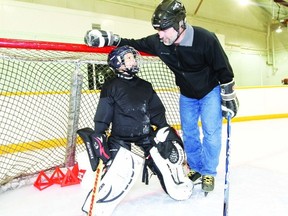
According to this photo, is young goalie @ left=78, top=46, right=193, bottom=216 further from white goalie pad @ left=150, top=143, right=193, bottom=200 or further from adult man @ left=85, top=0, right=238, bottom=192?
adult man @ left=85, top=0, right=238, bottom=192

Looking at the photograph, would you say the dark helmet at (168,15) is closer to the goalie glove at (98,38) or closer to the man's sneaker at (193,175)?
the goalie glove at (98,38)

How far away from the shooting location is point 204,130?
1.90 m

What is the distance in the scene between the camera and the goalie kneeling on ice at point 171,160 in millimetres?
1610

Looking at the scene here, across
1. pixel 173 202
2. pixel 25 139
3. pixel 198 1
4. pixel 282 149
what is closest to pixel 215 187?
pixel 173 202

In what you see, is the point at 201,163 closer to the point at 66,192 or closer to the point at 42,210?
the point at 66,192

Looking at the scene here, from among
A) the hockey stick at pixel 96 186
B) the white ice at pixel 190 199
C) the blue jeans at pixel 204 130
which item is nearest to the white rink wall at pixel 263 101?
the white ice at pixel 190 199

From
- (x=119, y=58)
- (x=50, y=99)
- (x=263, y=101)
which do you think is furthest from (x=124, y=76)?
(x=263, y=101)

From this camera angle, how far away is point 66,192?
1.95m

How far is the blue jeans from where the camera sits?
1847 mm

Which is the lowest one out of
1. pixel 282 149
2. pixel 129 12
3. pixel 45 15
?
pixel 282 149

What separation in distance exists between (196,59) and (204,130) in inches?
18.8

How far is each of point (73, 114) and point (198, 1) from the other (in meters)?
7.87

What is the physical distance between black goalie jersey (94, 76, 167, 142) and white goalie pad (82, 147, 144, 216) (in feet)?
0.47

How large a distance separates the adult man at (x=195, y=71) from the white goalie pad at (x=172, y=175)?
195 millimetres
